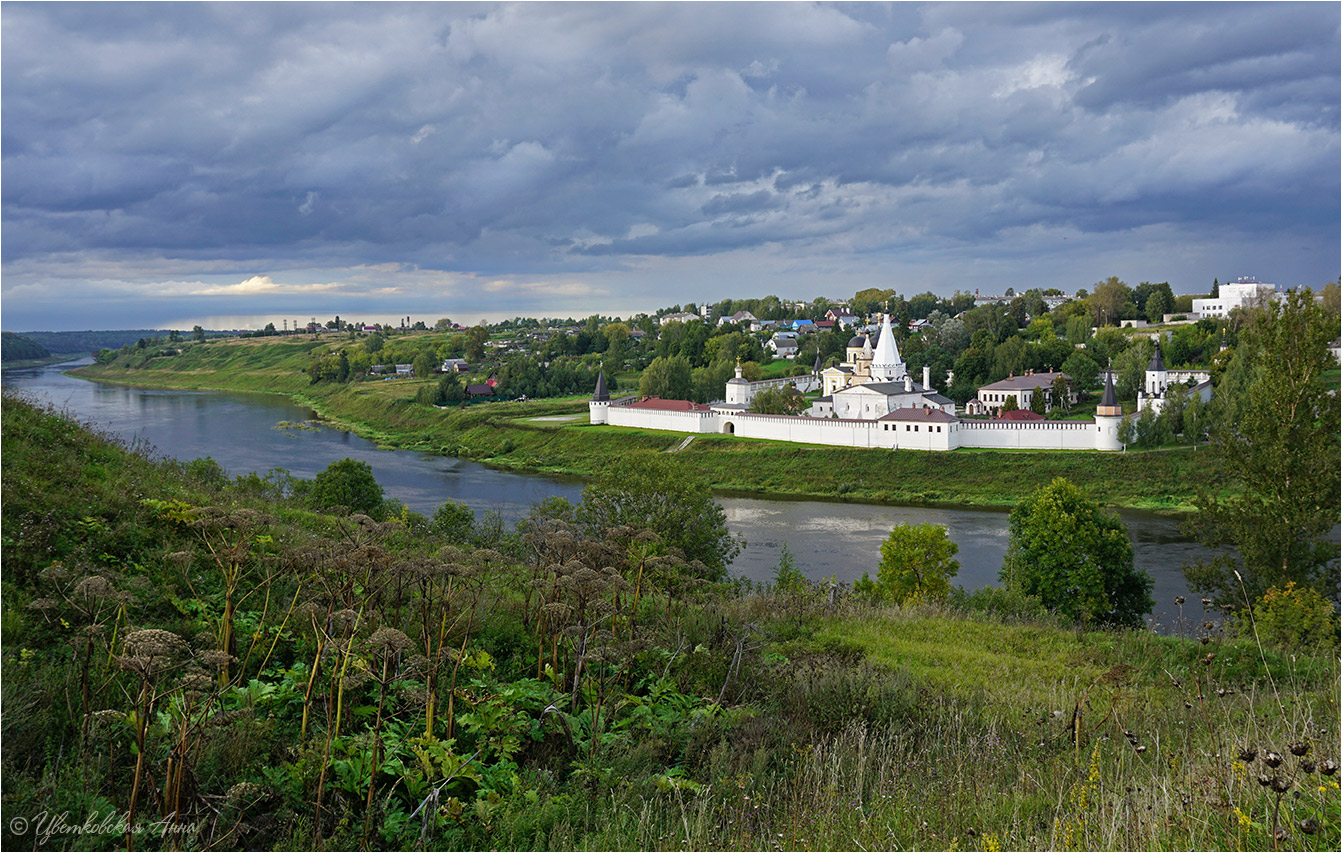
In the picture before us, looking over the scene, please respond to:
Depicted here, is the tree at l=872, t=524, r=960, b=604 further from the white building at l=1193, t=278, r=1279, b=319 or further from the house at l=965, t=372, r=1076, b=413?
the white building at l=1193, t=278, r=1279, b=319

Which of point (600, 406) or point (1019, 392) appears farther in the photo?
point (600, 406)

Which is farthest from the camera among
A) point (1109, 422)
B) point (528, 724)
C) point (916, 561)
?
point (1109, 422)

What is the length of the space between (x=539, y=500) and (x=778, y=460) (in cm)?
1304

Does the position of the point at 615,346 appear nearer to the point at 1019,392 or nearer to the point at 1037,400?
the point at 1019,392

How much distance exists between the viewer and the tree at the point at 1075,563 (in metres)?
16.2

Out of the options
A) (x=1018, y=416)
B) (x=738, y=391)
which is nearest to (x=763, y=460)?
(x=1018, y=416)

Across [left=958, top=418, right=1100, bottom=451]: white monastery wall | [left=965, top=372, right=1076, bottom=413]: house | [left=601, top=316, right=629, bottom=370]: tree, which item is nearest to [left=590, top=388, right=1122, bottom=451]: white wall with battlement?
[left=958, top=418, right=1100, bottom=451]: white monastery wall

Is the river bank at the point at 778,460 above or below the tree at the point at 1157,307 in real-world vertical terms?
below

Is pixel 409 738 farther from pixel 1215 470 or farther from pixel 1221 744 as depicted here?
pixel 1215 470

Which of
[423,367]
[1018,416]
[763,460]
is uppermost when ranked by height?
[423,367]

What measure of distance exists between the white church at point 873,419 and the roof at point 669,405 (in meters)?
0.05

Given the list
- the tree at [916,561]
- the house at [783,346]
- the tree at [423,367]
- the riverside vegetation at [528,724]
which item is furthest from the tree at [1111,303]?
the riverside vegetation at [528,724]

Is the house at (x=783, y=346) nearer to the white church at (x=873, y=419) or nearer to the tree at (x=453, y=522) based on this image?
the white church at (x=873, y=419)

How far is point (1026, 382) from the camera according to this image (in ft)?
158
